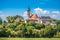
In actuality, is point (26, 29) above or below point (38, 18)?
below

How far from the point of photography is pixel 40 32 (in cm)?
1716

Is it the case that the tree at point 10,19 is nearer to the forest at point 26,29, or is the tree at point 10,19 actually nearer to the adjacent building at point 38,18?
the forest at point 26,29

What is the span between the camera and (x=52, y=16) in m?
17.2

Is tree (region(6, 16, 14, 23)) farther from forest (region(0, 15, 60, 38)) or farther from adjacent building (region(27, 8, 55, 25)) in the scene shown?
adjacent building (region(27, 8, 55, 25))

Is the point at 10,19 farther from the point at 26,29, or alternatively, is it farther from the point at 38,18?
the point at 38,18

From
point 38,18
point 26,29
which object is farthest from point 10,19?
point 38,18

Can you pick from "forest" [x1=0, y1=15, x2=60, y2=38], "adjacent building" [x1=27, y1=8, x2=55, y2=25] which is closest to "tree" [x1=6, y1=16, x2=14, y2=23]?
"forest" [x1=0, y1=15, x2=60, y2=38]

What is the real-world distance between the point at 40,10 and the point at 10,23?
724 millimetres

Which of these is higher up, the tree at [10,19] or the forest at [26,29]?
the tree at [10,19]

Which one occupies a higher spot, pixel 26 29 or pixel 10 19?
pixel 10 19

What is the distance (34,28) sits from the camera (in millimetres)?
17188

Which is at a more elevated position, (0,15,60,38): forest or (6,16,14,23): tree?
(6,16,14,23): tree

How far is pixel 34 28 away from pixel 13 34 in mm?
485

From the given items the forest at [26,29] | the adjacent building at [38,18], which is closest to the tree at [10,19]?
the forest at [26,29]
